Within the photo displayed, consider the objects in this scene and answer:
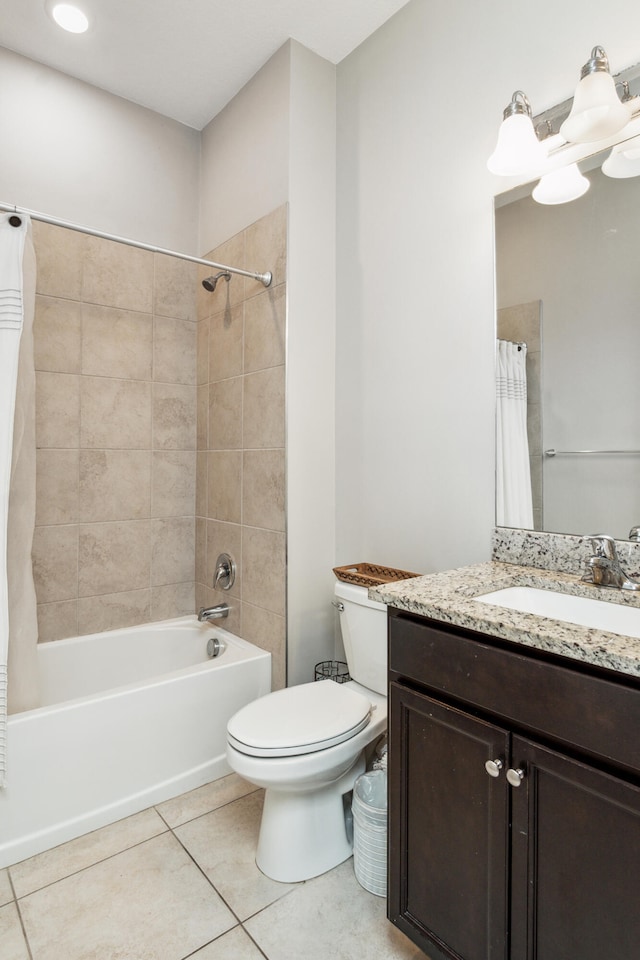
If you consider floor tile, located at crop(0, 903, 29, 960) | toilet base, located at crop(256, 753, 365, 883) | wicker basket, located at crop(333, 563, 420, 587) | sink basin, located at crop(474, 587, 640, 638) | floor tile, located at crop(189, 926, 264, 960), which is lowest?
floor tile, located at crop(189, 926, 264, 960)

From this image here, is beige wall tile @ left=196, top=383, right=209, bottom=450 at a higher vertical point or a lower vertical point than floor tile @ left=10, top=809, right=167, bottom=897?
higher

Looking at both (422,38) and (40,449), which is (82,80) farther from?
(40,449)

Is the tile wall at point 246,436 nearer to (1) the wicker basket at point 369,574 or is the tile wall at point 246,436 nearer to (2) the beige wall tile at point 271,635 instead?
(2) the beige wall tile at point 271,635

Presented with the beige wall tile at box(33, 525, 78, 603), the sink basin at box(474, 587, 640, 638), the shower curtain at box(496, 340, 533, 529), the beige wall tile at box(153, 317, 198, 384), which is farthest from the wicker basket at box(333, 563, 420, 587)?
the beige wall tile at box(153, 317, 198, 384)

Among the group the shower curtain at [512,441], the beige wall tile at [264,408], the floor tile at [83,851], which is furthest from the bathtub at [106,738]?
the shower curtain at [512,441]

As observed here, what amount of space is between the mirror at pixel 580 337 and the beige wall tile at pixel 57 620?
1932mm

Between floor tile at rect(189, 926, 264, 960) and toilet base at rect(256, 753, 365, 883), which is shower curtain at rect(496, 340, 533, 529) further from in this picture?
floor tile at rect(189, 926, 264, 960)

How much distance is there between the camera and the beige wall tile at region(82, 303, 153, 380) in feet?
7.64

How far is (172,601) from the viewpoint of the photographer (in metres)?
2.60

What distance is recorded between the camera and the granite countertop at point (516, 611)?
0.84 m

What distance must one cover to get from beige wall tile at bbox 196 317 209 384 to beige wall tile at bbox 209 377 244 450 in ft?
0.32

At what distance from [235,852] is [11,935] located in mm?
589

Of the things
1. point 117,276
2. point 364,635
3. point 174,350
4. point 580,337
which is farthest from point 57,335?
point 580,337

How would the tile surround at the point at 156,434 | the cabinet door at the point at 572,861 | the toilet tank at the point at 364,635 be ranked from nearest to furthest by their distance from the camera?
the cabinet door at the point at 572,861 < the toilet tank at the point at 364,635 < the tile surround at the point at 156,434
